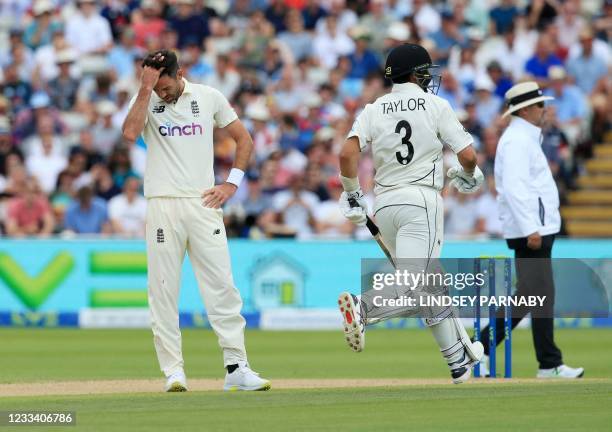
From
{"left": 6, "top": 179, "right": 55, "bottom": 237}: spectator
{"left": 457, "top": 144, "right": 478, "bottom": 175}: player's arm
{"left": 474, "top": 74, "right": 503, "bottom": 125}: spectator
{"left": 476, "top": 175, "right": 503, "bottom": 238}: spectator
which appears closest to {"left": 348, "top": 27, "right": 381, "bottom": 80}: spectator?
{"left": 474, "top": 74, "right": 503, "bottom": 125}: spectator

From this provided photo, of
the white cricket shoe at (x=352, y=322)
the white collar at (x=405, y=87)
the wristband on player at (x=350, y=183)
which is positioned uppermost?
the white collar at (x=405, y=87)

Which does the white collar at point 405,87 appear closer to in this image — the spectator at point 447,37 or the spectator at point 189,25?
the spectator at point 447,37

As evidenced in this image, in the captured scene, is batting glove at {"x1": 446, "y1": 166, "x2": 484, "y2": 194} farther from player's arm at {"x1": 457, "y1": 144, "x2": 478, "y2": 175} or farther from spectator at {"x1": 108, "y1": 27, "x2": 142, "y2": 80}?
spectator at {"x1": 108, "y1": 27, "x2": 142, "y2": 80}

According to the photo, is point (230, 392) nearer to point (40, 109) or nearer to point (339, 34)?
point (40, 109)

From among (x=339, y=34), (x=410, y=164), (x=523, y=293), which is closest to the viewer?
(x=410, y=164)

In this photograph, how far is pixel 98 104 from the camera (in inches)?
821

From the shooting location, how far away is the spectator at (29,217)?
1822 centimetres

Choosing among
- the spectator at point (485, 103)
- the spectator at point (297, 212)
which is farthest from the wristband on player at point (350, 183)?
the spectator at point (485, 103)

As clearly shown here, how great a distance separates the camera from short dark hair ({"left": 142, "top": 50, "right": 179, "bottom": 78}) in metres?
9.66

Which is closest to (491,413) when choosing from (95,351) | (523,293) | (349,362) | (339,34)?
(523,293)

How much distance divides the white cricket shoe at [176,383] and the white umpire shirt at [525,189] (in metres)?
2.98

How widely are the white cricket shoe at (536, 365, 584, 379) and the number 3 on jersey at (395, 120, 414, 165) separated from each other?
2482 millimetres

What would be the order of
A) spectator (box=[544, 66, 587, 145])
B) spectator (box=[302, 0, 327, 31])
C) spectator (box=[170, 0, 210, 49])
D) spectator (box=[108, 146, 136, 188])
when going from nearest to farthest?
spectator (box=[108, 146, 136, 188]) → spectator (box=[544, 66, 587, 145]) → spectator (box=[170, 0, 210, 49]) → spectator (box=[302, 0, 327, 31])

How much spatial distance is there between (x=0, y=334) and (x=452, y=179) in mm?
8076
